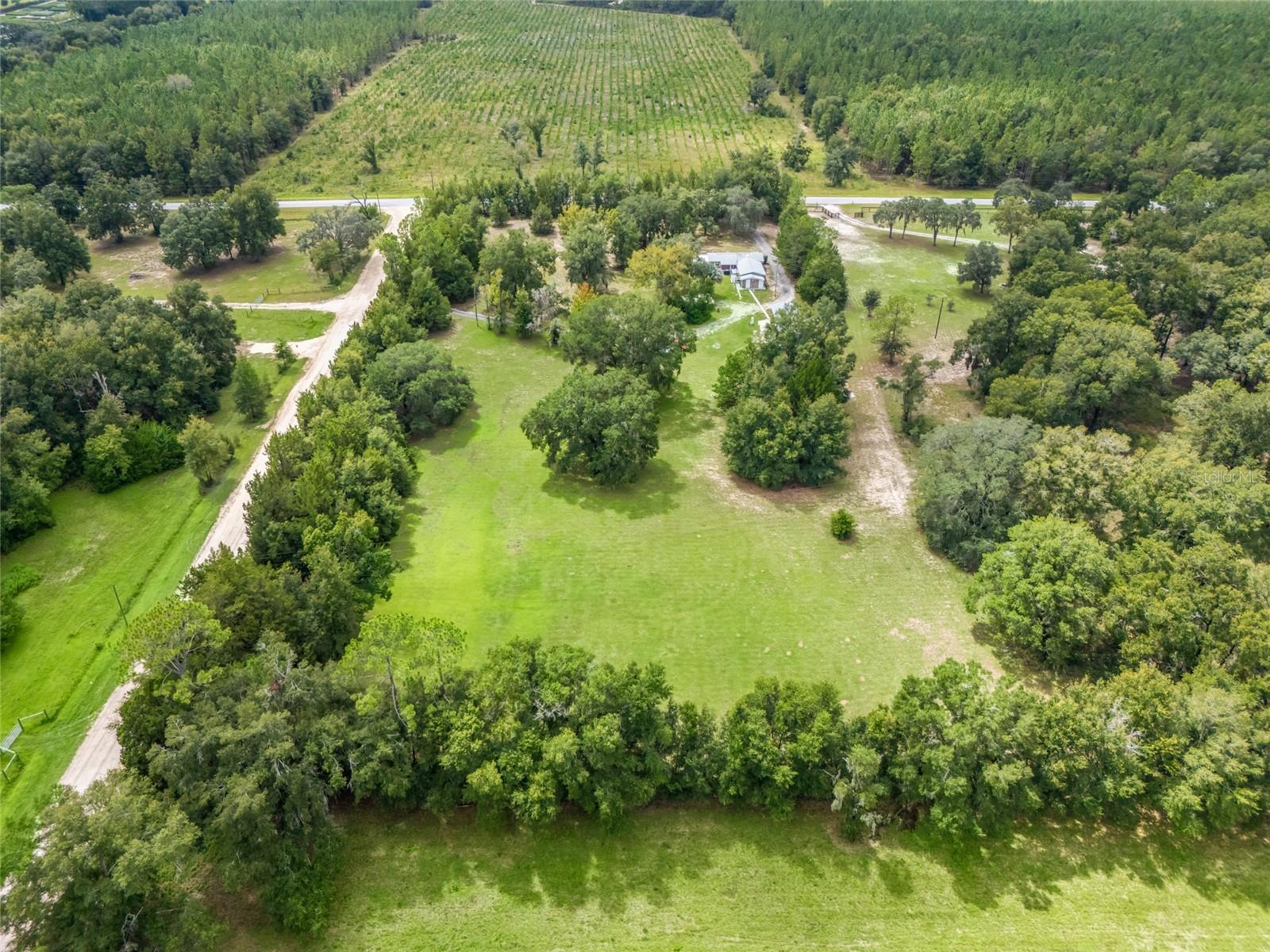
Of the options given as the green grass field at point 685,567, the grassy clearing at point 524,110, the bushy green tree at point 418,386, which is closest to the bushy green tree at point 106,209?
the grassy clearing at point 524,110

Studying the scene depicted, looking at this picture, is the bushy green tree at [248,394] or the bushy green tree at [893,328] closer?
the bushy green tree at [248,394]

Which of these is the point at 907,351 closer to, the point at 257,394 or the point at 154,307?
the point at 257,394

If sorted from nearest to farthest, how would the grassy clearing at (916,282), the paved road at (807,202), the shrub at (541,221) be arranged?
the grassy clearing at (916,282) < the shrub at (541,221) < the paved road at (807,202)

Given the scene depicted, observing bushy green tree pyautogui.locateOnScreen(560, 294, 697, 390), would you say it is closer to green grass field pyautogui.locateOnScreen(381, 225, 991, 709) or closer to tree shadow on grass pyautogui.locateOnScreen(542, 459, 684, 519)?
green grass field pyautogui.locateOnScreen(381, 225, 991, 709)

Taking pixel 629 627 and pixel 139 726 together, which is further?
pixel 629 627

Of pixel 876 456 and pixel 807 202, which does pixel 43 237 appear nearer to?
pixel 876 456

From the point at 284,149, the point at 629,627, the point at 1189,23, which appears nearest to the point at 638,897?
the point at 629,627

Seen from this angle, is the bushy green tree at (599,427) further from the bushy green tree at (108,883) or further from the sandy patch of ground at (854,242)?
the sandy patch of ground at (854,242)
